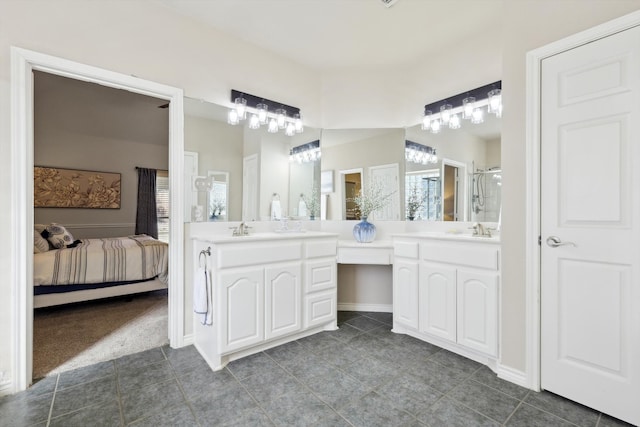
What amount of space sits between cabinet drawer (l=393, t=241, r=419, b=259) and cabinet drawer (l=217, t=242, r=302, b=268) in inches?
34.8

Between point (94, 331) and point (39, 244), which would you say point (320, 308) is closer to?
point (94, 331)

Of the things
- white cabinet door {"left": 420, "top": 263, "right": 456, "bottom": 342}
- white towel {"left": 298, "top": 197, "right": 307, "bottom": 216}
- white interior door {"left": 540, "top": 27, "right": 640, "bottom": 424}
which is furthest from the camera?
white towel {"left": 298, "top": 197, "right": 307, "bottom": 216}

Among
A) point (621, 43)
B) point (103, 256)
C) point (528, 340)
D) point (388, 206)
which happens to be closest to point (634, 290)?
point (528, 340)

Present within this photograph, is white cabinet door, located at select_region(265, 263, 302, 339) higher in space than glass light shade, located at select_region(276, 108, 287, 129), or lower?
lower

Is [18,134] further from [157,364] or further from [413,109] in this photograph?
[413,109]

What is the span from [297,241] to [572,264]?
1.86 metres

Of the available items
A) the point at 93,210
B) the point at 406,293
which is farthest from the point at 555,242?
the point at 93,210

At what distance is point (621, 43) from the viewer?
1550mm

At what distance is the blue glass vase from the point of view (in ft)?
10.1

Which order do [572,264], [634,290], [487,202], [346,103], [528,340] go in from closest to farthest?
[634,290] < [572,264] < [528,340] < [487,202] < [346,103]

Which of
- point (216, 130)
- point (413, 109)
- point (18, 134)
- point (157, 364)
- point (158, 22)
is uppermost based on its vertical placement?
point (158, 22)

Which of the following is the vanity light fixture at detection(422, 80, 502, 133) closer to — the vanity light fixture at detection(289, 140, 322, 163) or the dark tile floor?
the vanity light fixture at detection(289, 140, 322, 163)

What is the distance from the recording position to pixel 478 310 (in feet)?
7.04

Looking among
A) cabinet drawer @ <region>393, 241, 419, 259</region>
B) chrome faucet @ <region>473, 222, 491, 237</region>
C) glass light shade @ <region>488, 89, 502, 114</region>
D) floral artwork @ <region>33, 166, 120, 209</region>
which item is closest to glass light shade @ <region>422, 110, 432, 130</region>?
glass light shade @ <region>488, 89, 502, 114</region>
